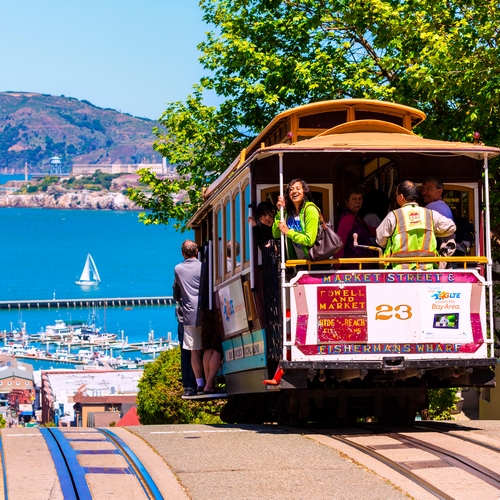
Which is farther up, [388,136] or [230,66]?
[230,66]

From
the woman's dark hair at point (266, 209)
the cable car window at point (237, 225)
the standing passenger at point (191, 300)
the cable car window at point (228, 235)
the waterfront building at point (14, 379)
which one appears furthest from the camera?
the waterfront building at point (14, 379)

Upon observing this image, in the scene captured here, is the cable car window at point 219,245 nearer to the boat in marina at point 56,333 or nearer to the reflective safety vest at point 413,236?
the reflective safety vest at point 413,236

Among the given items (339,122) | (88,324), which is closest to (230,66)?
(339,122)

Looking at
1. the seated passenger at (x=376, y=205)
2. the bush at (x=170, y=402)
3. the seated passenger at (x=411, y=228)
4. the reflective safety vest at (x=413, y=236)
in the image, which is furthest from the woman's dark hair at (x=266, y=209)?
the bush at (x=170, y=402)

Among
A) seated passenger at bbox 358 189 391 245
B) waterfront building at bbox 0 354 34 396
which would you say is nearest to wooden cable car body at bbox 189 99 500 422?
seated passenger at bbox 358 189 391 245

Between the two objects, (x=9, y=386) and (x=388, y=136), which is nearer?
(x=388, y=136)

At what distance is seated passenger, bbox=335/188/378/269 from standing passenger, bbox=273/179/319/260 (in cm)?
56

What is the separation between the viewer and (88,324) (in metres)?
187

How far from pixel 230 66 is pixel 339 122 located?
12.7 meters

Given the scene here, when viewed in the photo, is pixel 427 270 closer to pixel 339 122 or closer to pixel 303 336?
pixel 303 336

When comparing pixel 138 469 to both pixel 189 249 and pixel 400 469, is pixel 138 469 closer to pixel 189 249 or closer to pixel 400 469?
pixel 400 469

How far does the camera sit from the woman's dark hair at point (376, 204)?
11.9 m

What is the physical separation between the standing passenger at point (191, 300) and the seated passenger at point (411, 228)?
10.7ft

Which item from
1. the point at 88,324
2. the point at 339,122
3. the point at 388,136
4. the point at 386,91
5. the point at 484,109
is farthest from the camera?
the point at 88,324
